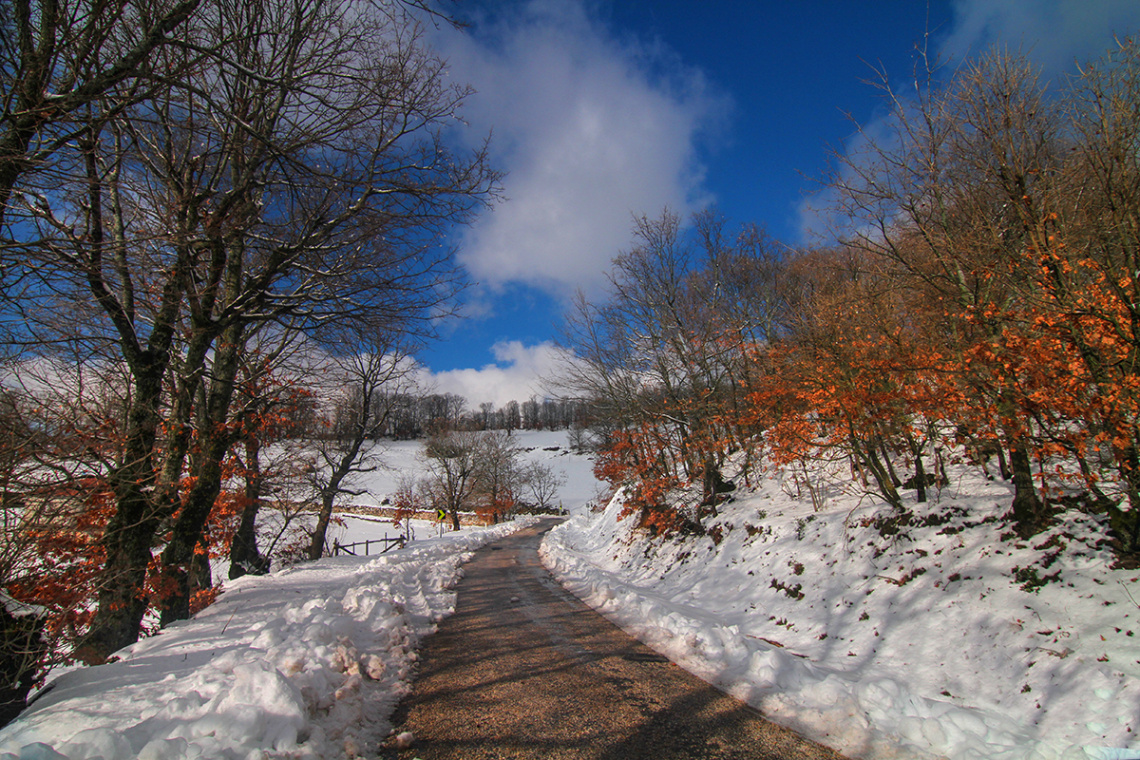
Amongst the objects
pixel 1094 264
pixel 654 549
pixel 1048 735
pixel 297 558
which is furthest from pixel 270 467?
pixel 1094 264

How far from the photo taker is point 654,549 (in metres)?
13.4

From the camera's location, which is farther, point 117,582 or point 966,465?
point 966,465

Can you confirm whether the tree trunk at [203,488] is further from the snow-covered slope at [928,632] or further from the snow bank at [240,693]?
the snow-covered slope at [928,632]

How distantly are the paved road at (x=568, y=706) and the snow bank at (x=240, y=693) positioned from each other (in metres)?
0.41

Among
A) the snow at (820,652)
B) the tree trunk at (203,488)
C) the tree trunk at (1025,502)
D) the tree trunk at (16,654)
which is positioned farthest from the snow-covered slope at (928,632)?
the tree trunk at (203,488)

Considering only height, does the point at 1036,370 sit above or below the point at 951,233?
below

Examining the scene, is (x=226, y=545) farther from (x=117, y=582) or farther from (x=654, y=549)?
(x=654, y=549)

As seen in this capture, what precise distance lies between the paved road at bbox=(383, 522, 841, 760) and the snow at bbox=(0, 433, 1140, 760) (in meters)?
0.28

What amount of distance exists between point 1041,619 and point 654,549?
363 inches

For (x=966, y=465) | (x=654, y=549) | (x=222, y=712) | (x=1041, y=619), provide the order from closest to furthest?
(x=222, y=712)
(x=1041, y=619)
(x=966, y=465)
(x=654, y=549)

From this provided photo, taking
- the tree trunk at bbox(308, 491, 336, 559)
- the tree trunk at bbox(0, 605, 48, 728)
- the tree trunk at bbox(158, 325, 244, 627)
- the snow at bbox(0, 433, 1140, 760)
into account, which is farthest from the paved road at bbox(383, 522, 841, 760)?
the tree trunk at bbox(308, 491, 336, 559)

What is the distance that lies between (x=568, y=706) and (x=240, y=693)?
2.35m

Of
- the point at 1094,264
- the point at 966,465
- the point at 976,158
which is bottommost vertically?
the point at 966,465

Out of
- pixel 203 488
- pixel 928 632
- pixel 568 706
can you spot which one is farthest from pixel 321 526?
pixel 928 632
